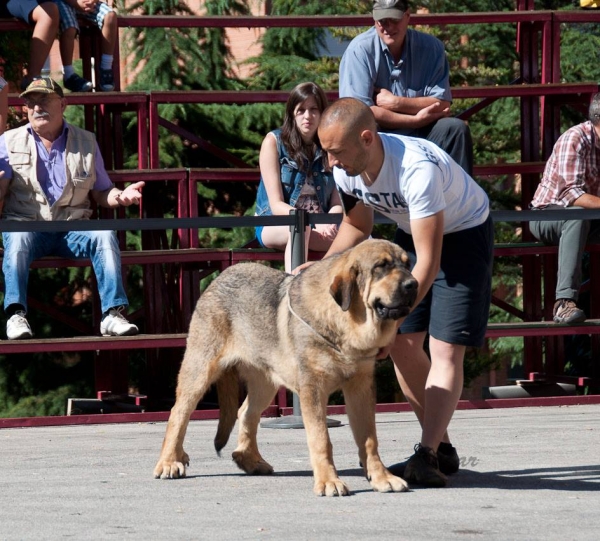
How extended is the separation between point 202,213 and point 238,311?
7.66 metres

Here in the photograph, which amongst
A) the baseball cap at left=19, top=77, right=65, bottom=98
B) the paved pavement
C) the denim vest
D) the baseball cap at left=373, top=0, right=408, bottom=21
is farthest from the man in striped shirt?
the baseball cap at left=19, top=77, right=65, bottom=98

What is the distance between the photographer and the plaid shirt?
27.7 ft

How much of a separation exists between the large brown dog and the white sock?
426 centimetres

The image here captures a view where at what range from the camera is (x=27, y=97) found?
828cm

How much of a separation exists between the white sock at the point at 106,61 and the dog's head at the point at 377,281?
16.8ft

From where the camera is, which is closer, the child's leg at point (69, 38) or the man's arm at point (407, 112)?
the man's arm at point (407, 112)

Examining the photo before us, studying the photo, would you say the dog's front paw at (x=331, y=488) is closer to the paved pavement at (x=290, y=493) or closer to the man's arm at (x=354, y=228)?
the paved pavement at (x=290, y=493)

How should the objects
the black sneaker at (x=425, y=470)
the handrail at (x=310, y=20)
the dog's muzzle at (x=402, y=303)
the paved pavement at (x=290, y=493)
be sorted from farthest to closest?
1. the handrail at (x=310, y=20)
2. the black sneaker at (x=425, y=470)
3. the dog's muzzle at (x=402, y=303)
4. the paved pavement at (x=290, y=493)

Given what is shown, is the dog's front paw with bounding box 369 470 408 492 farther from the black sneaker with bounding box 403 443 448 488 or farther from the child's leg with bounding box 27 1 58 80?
the child's leg with bounding box 27 1 58 80

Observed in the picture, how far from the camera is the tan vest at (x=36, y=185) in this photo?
8.23 meters

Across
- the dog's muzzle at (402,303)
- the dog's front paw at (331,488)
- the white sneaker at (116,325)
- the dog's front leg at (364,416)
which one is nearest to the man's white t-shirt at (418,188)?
the dog's muzzle at (402,303)

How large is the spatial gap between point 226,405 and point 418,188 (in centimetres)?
148

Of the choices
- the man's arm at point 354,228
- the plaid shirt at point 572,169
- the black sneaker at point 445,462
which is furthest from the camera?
the plaid shirt at point 572,169

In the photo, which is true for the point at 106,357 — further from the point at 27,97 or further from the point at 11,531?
the point at 11,531
